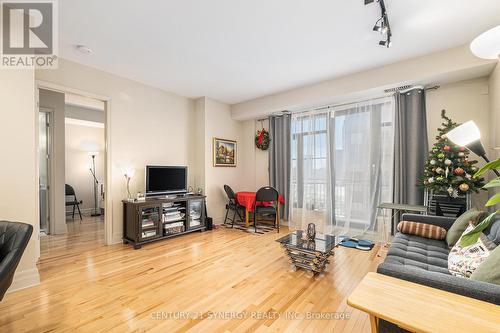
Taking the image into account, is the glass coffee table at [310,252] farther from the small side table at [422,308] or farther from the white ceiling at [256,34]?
the white ceiling at [256,34]

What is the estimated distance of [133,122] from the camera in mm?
3883

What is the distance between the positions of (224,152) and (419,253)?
3847mm

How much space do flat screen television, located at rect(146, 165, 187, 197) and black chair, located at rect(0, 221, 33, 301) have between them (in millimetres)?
2075

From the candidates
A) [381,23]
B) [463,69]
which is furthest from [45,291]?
[463,69]

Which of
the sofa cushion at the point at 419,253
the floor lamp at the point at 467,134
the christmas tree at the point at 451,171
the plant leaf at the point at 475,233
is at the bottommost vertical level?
the sofa cushion at the point at 419,253

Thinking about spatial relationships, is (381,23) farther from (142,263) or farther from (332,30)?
(142,263)

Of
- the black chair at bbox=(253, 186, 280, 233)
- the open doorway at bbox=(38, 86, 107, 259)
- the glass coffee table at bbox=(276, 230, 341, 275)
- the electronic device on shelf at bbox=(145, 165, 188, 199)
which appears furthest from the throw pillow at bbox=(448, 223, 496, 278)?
the open doorway at bbox=(38, 86, 107, 259)

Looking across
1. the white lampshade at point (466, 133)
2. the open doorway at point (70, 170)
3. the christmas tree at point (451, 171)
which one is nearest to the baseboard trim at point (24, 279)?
the open doorway at point (70, 170)

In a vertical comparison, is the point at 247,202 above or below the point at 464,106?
below

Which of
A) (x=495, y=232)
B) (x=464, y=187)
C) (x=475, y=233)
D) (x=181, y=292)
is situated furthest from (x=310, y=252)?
(x=464, y=187)

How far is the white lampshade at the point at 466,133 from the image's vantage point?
1.77 metres

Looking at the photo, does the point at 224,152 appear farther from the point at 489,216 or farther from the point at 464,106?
the point at 489,216

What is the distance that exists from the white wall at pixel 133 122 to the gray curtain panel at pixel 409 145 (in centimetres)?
388

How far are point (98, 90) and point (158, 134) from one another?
1.15 metres
